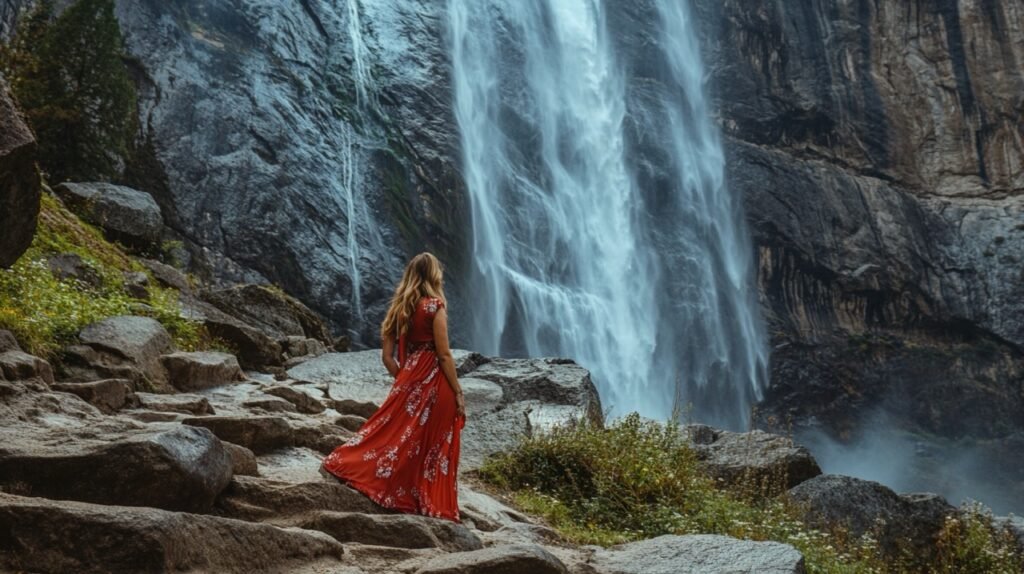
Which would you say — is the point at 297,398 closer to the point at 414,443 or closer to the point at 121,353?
the point at 121,353

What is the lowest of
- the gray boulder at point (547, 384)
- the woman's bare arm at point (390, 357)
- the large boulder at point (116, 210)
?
the gray boulder at point (547, 384)

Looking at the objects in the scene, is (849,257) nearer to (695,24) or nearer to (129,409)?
(695,24)

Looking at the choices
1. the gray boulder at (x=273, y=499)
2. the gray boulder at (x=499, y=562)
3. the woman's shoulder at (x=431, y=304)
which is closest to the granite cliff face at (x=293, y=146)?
the woman's shoulder at (x=431, y=304)

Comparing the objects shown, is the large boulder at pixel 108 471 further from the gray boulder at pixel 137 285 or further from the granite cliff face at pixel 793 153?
the granite cliff face at pixel 793 153

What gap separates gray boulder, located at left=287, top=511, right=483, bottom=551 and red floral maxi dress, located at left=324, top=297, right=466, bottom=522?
2.39 ft

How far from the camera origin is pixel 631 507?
7.32 meters

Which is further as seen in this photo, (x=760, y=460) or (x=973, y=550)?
(x=760, y=460)

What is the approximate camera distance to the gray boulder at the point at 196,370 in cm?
820

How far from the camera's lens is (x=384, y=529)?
15.2 ft

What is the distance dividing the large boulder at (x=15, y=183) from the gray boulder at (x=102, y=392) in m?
0.87

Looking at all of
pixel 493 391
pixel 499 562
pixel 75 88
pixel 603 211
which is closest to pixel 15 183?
pixel 499 562

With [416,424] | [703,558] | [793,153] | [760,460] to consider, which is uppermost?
[793,153]

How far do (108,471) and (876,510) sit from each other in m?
7.47

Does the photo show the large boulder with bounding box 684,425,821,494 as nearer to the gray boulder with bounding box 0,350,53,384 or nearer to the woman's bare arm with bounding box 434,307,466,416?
the woman's bare arm with bounding box 434,307,466,416
